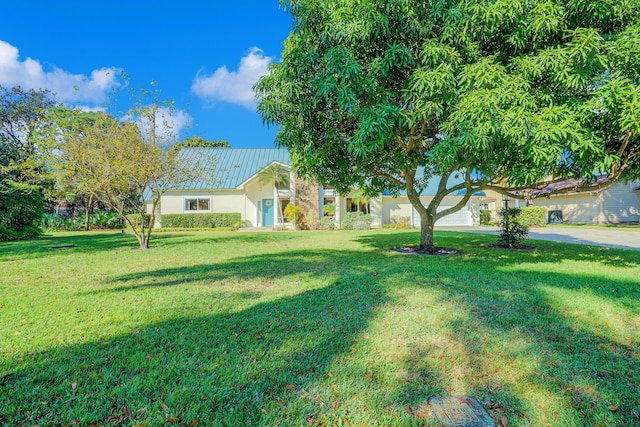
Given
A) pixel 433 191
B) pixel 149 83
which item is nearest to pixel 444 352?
pixel 149 83

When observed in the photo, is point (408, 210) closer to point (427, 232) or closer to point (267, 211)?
point (267, 211)

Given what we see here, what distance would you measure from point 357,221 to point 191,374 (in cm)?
2156

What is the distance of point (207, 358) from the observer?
10.3 ft

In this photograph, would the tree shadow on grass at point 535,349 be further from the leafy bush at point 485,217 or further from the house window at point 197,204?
the leafy bush at point 485,217

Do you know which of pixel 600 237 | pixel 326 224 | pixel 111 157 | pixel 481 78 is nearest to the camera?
pixel 481 78

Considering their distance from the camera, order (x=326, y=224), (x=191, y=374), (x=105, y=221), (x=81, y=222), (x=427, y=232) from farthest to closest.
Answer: (x=105, y=221), (x=81, y=222), (x=326, y=224), (x=427, y=232), (x=191, y=374)

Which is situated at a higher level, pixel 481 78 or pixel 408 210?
pixel 481 78

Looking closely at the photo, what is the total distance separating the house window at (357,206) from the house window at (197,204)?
11.4 metres

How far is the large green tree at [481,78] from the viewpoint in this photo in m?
5.63

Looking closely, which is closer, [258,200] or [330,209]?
[330,209]

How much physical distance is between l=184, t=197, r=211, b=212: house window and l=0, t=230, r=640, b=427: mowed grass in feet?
65.4

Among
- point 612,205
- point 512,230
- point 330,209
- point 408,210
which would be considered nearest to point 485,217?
point 408,210

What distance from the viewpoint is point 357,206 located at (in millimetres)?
26484

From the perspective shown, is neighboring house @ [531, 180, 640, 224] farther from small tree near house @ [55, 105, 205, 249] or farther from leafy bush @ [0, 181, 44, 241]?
Result: leafy bush @ [0, 181, 44, 241]
